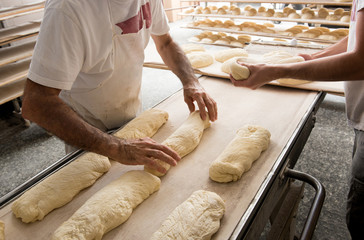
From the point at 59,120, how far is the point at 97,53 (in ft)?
1.33

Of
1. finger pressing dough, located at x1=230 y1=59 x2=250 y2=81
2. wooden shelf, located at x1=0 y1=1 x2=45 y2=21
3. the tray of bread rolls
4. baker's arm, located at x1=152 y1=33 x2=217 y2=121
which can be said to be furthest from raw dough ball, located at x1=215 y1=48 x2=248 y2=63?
wooden shelf, located at x1=0 y1=1 x2=45 y2=21

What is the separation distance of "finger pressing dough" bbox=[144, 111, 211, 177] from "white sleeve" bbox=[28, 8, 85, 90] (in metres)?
0.61

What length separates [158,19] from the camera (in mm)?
1883

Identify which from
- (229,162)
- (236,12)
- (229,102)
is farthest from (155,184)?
(236,12)

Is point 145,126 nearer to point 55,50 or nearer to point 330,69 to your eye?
point 55,50

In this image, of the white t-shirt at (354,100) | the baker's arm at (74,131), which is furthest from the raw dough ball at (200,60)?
the baker's arm at (74,131)

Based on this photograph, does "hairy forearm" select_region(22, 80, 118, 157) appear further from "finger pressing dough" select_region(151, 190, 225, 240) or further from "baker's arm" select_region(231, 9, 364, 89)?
"baker's arm" select_region(231, 9, 364, 89)

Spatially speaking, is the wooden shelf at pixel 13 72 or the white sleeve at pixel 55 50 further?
the wooden shelf at pixel 13 72

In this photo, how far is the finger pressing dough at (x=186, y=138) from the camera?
4.75 ft

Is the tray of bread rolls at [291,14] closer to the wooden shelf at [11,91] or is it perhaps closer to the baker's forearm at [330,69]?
the baker's forearm at [330,69]

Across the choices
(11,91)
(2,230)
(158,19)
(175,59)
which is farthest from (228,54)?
(11,91)

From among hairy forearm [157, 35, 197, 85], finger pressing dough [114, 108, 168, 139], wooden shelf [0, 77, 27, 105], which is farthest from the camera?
wooden shelf [0, 77, 27, 105]

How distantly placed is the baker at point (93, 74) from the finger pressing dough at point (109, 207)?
0.30 ft

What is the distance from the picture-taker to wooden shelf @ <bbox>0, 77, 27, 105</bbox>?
11.0 ft
